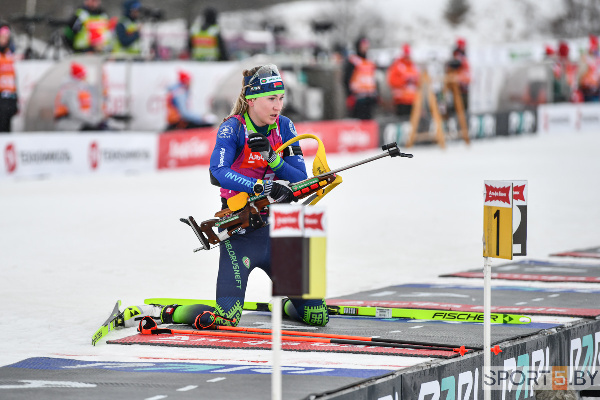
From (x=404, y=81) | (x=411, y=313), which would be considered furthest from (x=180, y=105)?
(x=411, y=313)

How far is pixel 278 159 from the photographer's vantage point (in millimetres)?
6367

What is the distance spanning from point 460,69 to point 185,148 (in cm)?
891

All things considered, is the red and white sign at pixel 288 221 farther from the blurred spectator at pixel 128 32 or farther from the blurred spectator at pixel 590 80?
the blurred spectator at pixel 590 80

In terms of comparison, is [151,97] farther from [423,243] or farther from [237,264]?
[237,264]

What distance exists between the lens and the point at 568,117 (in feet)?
100

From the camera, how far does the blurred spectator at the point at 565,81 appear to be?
31.9 m

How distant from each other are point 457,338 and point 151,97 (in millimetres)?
15220

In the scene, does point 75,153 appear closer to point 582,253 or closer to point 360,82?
point 360,82

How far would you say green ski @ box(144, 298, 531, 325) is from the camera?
6723 millimetres

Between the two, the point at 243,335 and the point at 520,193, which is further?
the point at 243,335

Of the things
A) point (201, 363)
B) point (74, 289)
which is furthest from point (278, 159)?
point (74, 289)

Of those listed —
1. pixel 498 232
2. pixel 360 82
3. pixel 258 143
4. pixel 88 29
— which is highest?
pixel 88 29

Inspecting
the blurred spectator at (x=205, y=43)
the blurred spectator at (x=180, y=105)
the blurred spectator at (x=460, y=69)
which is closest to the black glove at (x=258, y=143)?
the blurred spectator at (x=180, y=105)

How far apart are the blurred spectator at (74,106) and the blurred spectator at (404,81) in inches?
325
